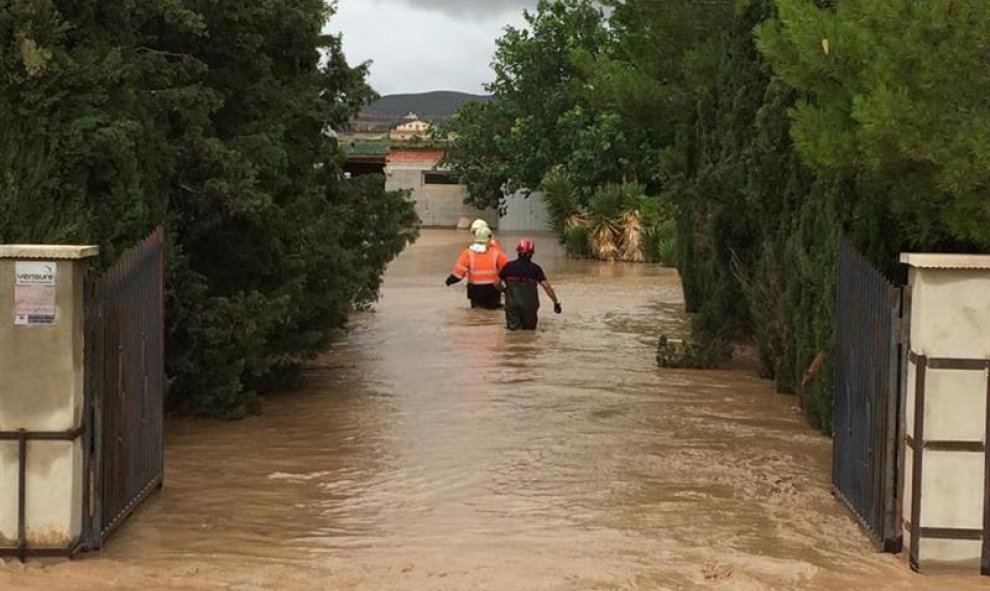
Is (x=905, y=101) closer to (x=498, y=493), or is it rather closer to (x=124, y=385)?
(x=498, y=493)

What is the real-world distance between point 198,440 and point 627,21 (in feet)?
46.5

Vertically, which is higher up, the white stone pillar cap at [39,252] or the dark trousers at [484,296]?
the white stone pillar cap at [39,252]

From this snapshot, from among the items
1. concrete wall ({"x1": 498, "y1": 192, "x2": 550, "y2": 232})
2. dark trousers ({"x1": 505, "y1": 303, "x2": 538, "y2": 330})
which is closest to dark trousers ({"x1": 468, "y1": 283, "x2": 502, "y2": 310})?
dark trousers ({"x1": 505, "y1": 303, "x2": 538, "y2": 330})

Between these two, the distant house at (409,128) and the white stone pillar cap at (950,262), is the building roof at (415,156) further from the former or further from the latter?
the white stone pillar cap at (950,262)

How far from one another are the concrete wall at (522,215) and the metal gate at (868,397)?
41.1 m

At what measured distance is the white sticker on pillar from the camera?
630 cm

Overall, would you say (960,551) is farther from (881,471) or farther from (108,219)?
(108,219)

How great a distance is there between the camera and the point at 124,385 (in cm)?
711

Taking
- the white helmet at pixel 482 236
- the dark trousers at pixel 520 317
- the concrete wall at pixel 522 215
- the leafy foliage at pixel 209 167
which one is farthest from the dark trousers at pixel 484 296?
the concrete wall at pixel 522 215

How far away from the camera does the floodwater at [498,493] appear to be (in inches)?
253

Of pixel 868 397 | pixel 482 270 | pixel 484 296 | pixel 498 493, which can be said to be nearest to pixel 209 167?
pixel 498 493

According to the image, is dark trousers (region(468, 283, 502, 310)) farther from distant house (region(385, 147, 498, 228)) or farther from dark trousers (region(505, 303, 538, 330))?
distant house (region(385, 147, 498, 228))

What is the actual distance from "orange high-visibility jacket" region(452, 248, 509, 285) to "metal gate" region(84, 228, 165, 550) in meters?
11.0

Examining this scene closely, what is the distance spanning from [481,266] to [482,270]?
0.06m
